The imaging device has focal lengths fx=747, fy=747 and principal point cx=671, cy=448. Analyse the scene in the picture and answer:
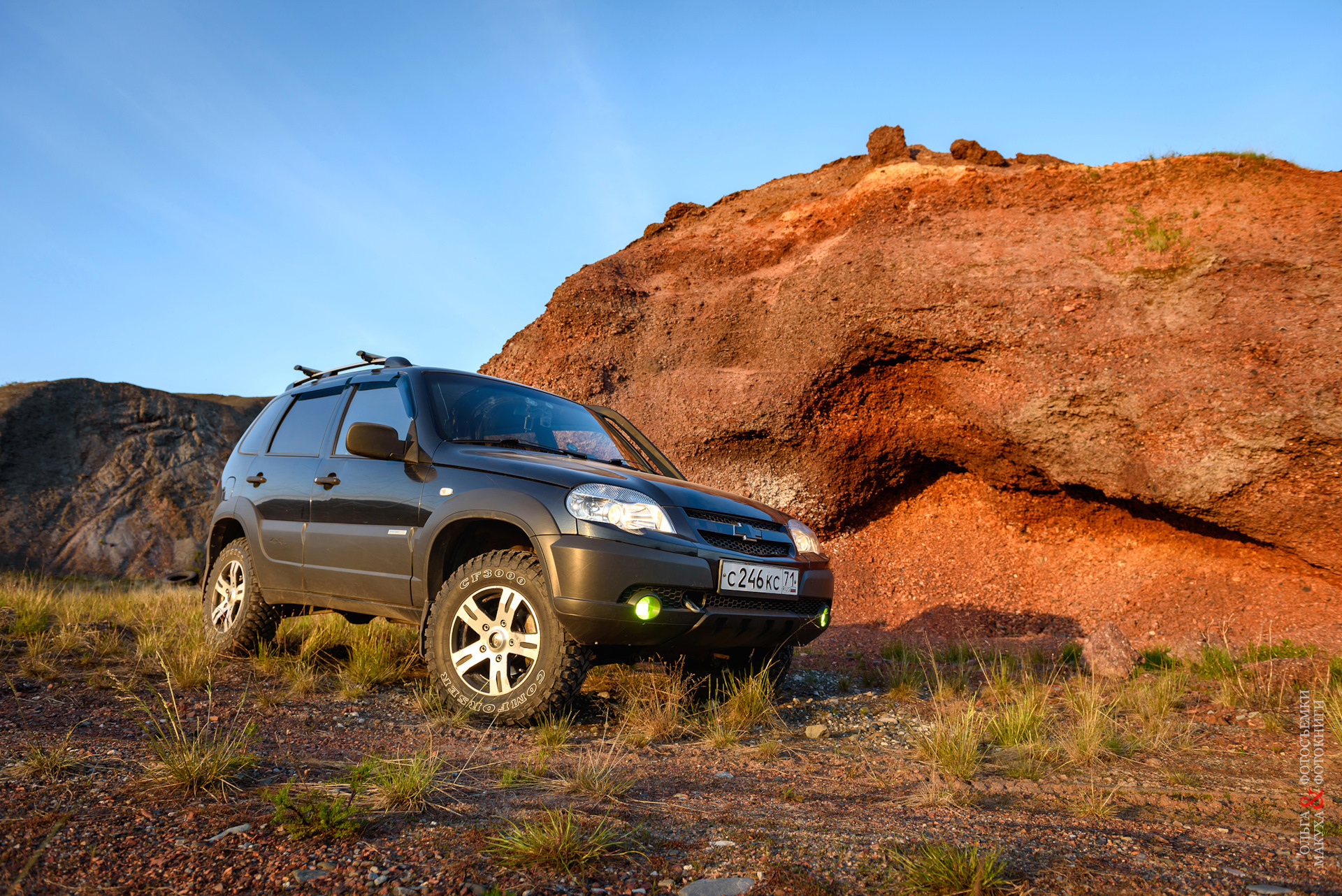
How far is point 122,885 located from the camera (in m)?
1.75

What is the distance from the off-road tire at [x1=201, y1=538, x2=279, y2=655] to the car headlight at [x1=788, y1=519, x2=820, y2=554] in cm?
381

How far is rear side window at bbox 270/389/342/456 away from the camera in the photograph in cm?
545

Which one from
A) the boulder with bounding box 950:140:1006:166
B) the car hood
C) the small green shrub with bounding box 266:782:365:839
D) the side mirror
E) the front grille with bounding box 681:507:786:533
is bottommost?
the small green shrub with bounding box 266:782:365:839

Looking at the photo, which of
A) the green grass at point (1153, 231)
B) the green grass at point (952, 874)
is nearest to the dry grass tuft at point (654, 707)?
the green grass at point (952, 874)

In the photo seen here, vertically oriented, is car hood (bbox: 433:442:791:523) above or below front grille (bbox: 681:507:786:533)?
above

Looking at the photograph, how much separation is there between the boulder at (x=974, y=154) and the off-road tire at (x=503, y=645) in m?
12.9

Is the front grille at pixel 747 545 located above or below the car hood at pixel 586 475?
below

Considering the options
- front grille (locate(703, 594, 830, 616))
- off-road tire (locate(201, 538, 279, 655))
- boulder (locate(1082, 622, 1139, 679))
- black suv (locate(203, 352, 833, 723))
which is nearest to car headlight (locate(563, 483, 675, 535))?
black suv (locate(203, 352, 833, 723))

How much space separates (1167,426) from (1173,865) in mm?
8841

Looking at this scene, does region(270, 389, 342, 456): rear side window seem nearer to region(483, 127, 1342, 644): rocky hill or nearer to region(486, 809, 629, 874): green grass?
region(486, 809, 629, 874): green grass

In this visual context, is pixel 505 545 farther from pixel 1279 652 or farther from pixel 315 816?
pixel 1279 652

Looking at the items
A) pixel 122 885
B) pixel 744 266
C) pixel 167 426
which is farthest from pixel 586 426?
pixel 167 426

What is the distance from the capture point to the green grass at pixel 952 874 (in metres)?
1.85

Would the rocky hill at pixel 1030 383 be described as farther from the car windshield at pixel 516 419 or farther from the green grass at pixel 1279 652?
the car windshield at pixel 516 419
